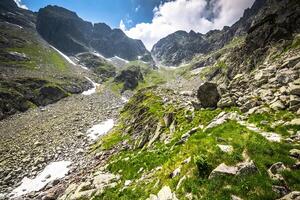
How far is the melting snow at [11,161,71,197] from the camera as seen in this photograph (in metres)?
37.7

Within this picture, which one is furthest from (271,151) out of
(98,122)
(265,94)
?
(98,122)

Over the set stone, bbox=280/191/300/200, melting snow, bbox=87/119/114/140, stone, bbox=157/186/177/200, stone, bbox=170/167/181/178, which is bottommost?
melting snow, bbox=87/119/114/140

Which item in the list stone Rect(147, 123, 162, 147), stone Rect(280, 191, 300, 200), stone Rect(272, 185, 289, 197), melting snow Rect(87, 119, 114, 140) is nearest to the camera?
stone Rect(280, 191, 300, 200)

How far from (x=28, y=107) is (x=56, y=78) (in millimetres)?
62240

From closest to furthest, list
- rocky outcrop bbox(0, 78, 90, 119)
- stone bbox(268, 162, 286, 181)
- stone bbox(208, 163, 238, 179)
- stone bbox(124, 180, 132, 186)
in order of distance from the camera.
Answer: stone bbox(268, 162, 286, 181), stone bbox(208, 163, 238, 179), stone bbox(124, 180, 132, 186), rocky outcrop bbox(0, 78, 90, 119)

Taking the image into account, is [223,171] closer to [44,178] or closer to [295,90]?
[295,90]

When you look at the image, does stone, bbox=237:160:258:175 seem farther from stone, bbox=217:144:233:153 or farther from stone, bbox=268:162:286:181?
stone, bbox=217:144:233:153

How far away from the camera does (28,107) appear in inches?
4397

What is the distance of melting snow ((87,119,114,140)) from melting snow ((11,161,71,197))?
1698cm

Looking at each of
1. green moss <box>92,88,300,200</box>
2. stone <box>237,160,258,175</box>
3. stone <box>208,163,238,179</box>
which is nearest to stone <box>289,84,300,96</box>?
green moss <box>92,88,300,200</box>

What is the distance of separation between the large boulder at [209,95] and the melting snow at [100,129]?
1473 inches

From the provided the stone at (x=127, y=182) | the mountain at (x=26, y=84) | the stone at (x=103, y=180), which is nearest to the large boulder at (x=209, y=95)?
the stone at (x=127, y=182)

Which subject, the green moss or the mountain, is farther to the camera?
the mountain

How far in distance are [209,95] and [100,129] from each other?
148 ft
